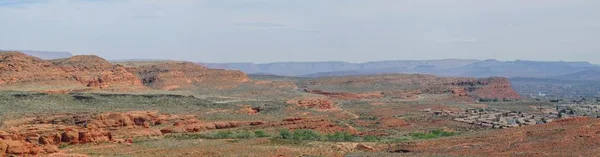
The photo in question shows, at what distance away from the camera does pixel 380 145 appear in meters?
41.0

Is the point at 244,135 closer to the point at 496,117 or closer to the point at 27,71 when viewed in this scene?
the point at 496,117

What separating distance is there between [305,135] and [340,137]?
217 centimetres

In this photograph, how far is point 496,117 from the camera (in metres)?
71.4

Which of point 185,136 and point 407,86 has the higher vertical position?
point 407,86

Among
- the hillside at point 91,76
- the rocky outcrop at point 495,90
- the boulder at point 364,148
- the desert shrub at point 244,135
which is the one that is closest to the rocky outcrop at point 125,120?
the desert shrub at point 244,135

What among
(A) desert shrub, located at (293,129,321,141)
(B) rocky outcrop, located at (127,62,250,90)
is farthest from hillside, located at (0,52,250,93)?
(A) desert shrub, located at (293,129,321,141)

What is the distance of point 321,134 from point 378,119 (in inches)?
718

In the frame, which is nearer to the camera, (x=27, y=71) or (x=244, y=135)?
(x=244, y=135)

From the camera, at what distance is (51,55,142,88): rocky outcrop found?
79500mm

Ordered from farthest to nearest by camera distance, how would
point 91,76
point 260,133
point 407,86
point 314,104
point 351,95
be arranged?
1. point 407,86
2. point 351,95
3. point 91,76
4. point 314,104
5. point 260,133

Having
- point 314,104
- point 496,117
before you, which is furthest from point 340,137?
point 496,117

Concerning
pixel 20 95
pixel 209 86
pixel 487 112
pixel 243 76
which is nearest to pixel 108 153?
pixel 20 95

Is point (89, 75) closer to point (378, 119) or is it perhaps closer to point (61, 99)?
point (61, 99)

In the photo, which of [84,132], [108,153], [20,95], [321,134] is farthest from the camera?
[20,95]
